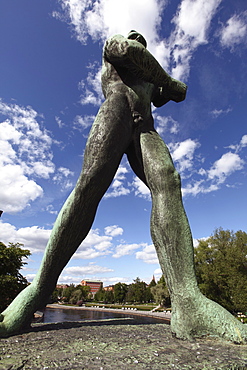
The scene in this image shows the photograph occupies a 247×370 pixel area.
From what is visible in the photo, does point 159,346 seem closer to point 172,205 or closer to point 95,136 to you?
point 172,205

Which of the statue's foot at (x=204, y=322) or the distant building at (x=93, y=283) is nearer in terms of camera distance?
the statue's foot at (x=204, y=322)

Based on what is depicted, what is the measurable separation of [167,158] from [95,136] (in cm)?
116

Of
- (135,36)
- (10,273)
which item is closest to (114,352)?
(135,36)

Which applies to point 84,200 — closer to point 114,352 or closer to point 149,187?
point 149,187

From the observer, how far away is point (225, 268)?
27312 millimetres

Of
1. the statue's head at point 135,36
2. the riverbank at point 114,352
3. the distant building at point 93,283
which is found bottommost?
the riverbank at point 114,352

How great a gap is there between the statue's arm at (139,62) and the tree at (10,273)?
1679 centimetres

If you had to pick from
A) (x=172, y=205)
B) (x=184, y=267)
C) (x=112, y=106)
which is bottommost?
(x=184, y=267)

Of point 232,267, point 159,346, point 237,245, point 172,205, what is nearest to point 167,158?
point 172,205

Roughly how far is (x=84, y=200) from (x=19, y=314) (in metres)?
1.72

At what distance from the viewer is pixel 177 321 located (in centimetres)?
297

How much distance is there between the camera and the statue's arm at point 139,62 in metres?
4.04

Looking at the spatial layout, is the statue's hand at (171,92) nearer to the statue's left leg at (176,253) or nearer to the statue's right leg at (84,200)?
the statue's left leg at (176,253)

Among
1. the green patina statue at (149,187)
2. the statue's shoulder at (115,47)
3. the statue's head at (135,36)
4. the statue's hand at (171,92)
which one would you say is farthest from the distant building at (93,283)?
the statue's shoulder at (115,47)
